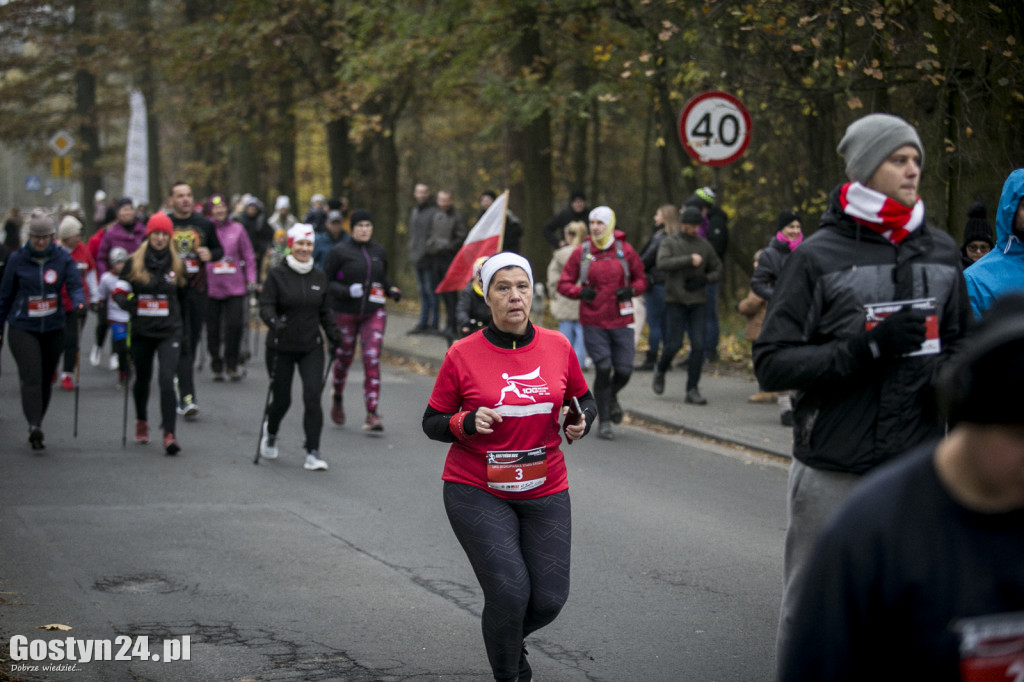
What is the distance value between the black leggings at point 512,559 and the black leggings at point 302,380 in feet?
17.8

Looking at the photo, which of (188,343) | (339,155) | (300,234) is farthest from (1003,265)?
(339,155)

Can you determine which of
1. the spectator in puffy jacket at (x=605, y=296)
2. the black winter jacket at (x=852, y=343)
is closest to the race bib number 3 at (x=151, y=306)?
the spectator in puffy jacket at (x=605, y=296)

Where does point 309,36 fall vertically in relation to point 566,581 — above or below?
above

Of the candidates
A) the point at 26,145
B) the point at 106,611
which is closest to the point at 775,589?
the point at 106,611

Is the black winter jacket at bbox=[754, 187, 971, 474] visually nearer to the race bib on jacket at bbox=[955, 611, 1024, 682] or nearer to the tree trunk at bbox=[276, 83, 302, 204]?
the race bib on jacket at bbox=[955, 611, 1024, 682]

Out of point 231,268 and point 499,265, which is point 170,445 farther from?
point 499,265

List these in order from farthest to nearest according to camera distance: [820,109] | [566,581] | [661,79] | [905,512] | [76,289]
Result: [661,79]
[820,109]
[76,289]
[566,581]
[905,512]

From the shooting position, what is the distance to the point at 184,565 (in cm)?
693

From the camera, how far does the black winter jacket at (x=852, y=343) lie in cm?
361

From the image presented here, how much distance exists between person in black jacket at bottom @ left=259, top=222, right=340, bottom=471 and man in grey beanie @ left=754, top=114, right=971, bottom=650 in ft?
22.1

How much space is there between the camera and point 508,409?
4.72 metres

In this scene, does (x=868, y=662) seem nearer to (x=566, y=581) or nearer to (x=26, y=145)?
(x=566, y=581)

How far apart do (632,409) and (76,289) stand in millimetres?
5790

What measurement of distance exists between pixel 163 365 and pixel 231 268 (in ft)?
15.3
